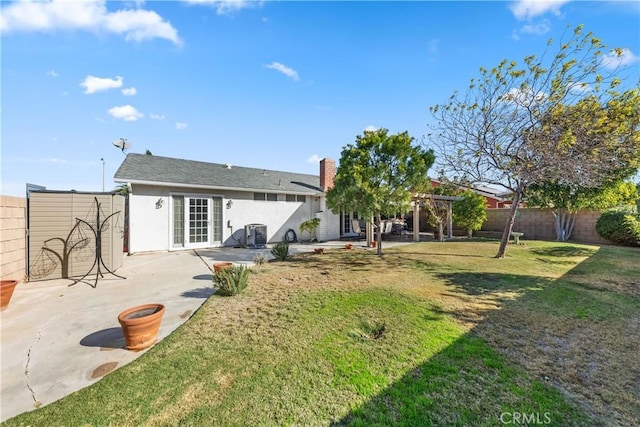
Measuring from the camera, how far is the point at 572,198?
521 inches

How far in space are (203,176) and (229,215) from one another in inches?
86.7

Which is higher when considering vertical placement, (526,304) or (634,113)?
(634,113)

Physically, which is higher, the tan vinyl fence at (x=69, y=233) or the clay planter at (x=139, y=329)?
the tan vinyl fence at (x=69, y=233)

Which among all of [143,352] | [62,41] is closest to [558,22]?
[143,352]

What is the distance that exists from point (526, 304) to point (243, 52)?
1114 centimetres

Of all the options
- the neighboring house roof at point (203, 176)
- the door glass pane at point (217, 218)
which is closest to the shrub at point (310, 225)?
the neighboring house roof at point (203, 176)

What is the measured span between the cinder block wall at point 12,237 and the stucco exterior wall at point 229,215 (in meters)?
4.02

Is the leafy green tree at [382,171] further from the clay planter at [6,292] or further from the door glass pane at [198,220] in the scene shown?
the clay planter at [6,292]

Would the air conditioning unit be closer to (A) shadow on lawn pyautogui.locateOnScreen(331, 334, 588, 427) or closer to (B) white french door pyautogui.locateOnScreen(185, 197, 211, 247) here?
(B) white french door pyautogui.locateOnScreen(185, 197, 211, 247)

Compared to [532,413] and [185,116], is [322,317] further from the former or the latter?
[185,116]

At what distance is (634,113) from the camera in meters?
7.55

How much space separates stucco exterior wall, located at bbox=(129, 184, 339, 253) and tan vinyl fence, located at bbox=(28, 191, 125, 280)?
331 centimetres

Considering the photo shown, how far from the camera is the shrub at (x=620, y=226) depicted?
39.0 feet

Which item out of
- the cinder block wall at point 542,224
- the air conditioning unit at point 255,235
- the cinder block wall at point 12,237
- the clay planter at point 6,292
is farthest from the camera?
the cinder block wall at point 542,224
